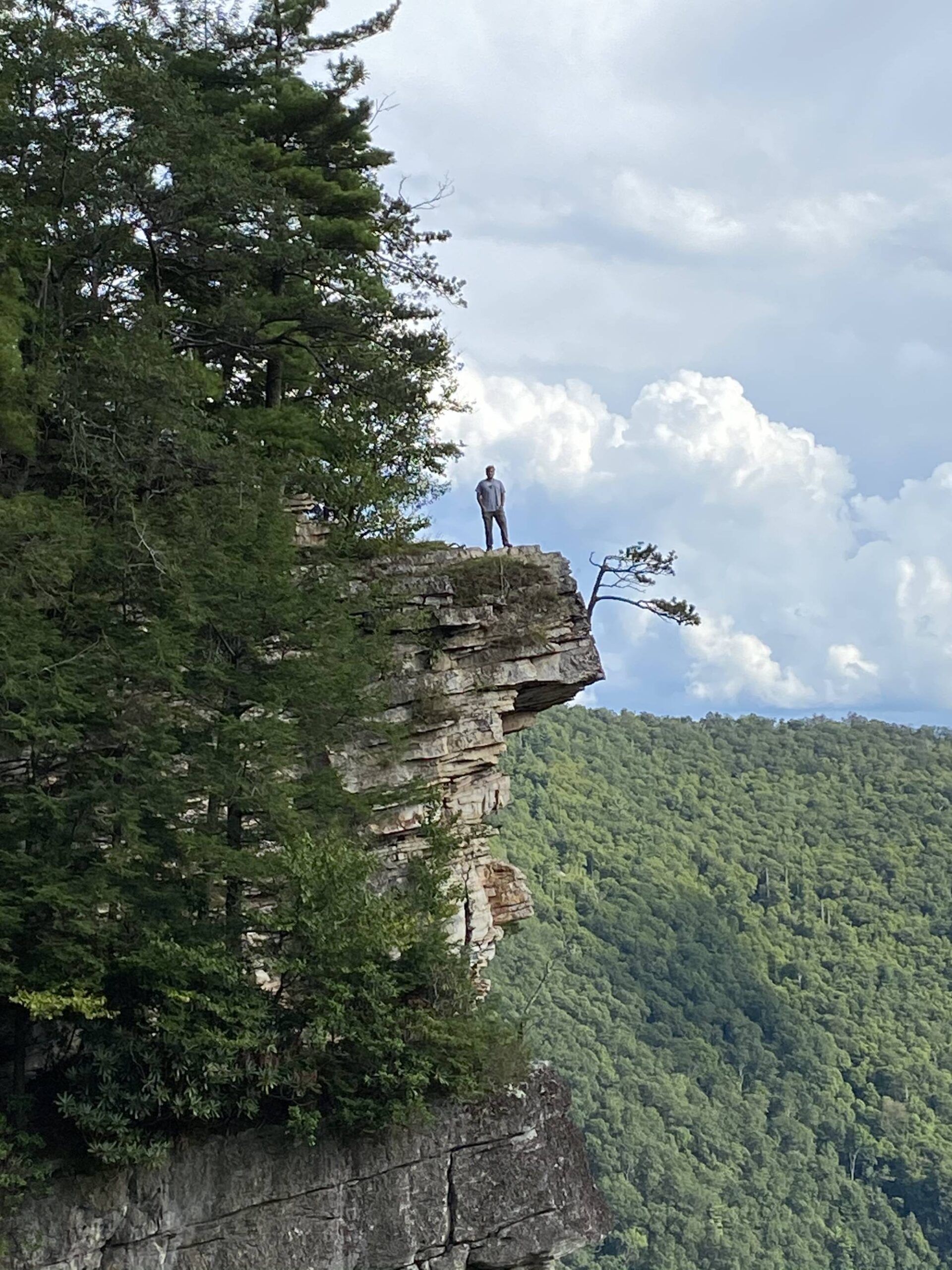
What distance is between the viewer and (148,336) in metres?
16.8

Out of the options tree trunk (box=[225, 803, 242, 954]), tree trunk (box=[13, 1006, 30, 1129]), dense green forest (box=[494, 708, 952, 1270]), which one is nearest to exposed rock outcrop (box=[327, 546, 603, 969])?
tree trunk (box=[225, 803, 242, 954])

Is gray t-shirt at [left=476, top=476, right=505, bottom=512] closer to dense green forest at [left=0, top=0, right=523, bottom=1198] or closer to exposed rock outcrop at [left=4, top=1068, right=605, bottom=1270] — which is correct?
dense green forest at [left=0, top=0, right=523, bottom=1198]

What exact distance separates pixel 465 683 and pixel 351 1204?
6873 millimetres

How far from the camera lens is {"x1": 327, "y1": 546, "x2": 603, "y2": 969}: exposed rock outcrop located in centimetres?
1791

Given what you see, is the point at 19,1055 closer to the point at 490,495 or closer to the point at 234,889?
the point at 234,889

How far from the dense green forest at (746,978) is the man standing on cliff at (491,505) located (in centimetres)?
6331

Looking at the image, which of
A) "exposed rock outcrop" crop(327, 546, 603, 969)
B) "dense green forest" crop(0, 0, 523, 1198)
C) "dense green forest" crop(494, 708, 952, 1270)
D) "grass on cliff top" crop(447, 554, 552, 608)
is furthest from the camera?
"dense green forest" crop(494, 708, 952, 1270)

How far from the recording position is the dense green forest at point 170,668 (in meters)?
14.4

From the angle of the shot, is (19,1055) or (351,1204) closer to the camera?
(19,1055)

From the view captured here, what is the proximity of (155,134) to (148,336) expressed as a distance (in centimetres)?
291

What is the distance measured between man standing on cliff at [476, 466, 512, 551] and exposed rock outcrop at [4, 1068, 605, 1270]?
7730mm

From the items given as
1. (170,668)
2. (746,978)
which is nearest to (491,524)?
(170,668)

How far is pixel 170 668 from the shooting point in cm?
1484

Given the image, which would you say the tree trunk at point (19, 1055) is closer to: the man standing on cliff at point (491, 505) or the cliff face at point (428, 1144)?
the cliff face at point (428, 1144)
